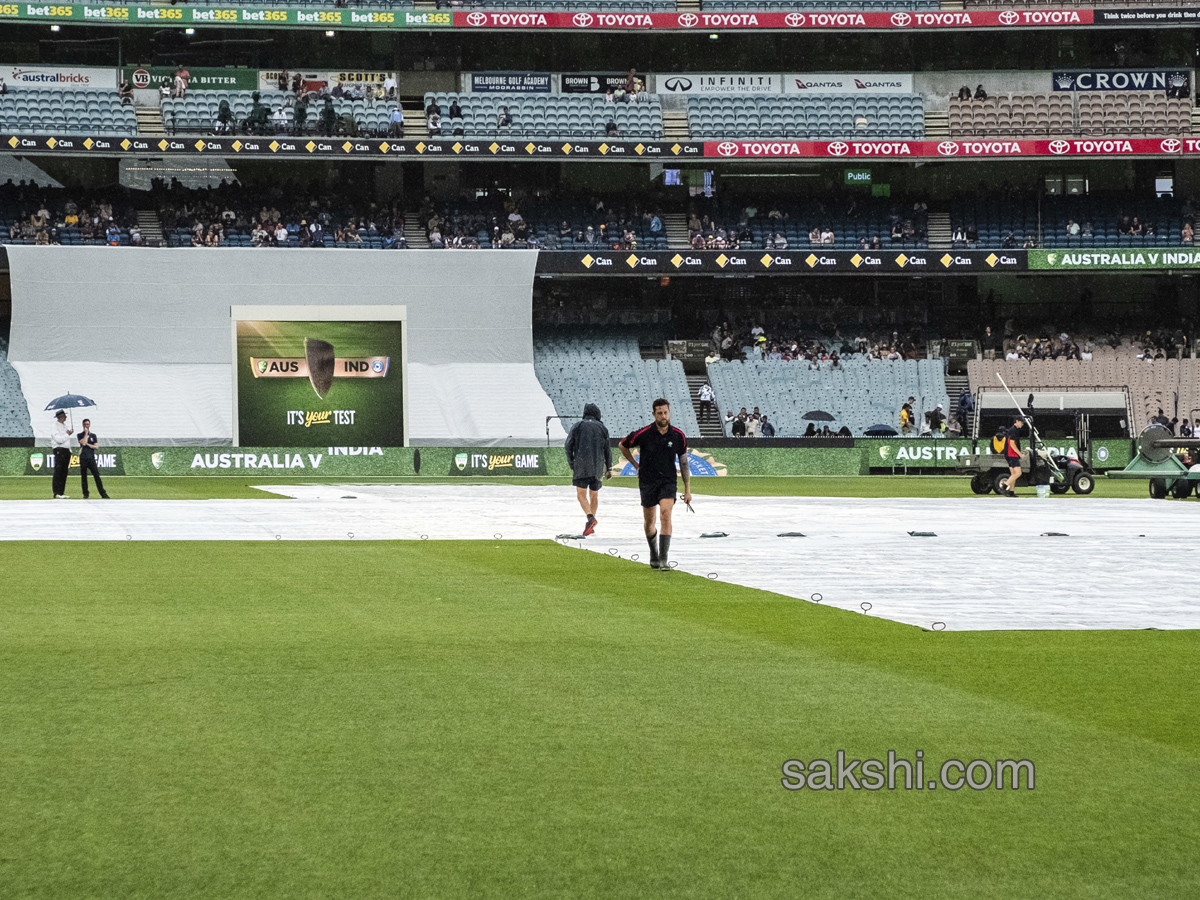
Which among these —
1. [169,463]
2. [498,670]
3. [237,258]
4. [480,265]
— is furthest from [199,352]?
[498,670]

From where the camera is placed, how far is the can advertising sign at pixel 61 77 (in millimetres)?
59188

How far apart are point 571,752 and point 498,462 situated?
42.1m

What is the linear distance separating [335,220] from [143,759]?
5472cm

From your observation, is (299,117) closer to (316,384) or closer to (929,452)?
(316,384)

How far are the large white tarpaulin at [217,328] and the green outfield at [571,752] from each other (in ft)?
132

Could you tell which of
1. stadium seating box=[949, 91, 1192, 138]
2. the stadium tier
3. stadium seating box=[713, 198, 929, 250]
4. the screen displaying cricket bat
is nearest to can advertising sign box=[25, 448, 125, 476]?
the screen displaying cricket bat

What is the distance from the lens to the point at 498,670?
8.66 metres

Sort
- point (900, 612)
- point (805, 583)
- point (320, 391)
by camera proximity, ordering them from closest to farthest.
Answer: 1. point (900, 612)
2. point (805, 583)
3. point (320, 391)

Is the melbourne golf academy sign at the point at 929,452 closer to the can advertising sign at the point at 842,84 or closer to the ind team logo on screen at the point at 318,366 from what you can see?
the ind team logo on screen at the point at 318,366

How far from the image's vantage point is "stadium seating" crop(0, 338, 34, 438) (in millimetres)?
49000

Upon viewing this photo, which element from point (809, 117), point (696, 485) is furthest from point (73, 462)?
point (809, 117)

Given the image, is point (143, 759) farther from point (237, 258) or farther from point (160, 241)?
point (160, 241)

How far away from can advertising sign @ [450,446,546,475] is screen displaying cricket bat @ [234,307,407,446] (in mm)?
4581

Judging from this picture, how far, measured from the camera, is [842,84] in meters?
63.4
